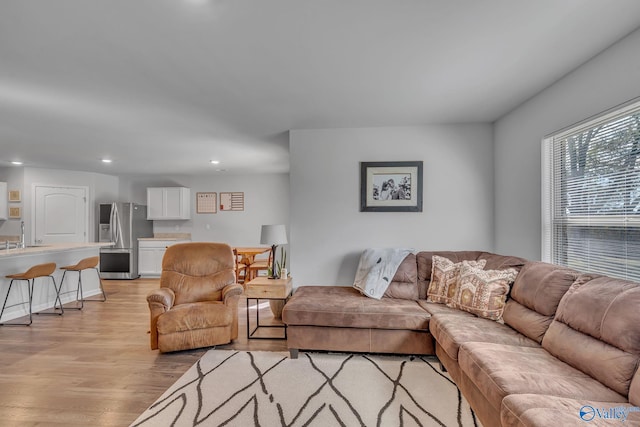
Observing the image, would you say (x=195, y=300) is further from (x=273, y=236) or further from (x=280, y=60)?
(x=280, y=60)

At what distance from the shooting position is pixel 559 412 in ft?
4.13

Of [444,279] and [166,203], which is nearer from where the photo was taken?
[444,279]

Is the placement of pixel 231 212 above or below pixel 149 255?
above

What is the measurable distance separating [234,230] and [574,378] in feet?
21.1

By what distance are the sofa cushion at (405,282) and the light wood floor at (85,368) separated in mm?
1294

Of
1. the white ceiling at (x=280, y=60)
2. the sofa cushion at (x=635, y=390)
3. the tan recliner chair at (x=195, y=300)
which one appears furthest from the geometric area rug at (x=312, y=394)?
the white ceiling at (x=280, y=60)

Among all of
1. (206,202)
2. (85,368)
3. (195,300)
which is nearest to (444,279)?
(195,300)

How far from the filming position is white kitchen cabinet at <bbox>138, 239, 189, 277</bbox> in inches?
262

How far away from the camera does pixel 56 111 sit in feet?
9.80

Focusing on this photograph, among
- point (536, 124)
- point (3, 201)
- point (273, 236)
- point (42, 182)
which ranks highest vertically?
point (536, 124)

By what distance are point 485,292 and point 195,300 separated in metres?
2.91

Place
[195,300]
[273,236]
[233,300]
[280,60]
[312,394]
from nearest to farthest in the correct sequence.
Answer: [280,60], [312,394], [233,300], [195,300], [273,236]

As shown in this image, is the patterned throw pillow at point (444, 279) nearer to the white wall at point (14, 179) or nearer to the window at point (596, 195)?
the window at point (596, 195)

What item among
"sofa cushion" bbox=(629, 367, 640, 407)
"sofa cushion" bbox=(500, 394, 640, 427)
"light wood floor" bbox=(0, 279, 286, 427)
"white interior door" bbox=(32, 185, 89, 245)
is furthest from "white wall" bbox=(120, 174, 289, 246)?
"sofa cushion" bbox=(629, 367, 640, 407)
